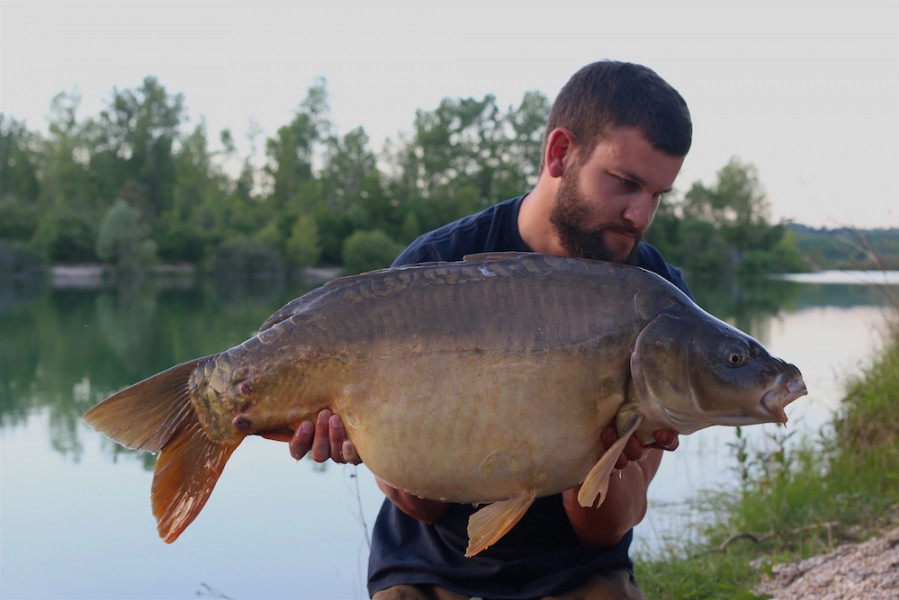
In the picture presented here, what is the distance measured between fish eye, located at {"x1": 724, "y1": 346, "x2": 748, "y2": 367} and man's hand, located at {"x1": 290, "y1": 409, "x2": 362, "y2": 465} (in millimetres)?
826

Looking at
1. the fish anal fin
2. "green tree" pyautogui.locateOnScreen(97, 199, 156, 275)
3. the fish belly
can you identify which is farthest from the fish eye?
"green tree" pyautogui.locateOnScreen(97, 199, 156, 275)

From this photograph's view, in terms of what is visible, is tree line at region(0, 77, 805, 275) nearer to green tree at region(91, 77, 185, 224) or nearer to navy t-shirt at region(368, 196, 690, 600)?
green tree at region(91, 77, 185, 224)

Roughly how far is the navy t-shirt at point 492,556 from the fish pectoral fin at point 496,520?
509 mm

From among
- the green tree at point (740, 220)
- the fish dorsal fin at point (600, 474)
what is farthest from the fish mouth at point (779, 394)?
the green tree at point (740, 220)

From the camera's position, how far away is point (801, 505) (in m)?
4.78

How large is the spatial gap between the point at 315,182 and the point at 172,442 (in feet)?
170

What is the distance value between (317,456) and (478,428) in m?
0.40

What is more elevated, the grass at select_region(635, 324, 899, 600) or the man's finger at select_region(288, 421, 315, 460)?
the man's finger at select_region(288, 421, 315, 460)

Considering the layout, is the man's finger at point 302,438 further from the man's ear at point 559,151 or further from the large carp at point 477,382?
the man's ear at point 559,151

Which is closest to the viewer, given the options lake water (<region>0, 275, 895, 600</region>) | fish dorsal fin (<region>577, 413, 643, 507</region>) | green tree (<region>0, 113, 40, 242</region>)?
fish dorsal fin (<region>577, 413, 643, 507</region>)

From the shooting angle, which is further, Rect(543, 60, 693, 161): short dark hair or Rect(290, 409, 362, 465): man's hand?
Rect(543, 60, 693, 161): short dark hair

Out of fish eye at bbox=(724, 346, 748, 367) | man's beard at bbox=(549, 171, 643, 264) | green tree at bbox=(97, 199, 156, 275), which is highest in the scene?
green tree at bbox=(97, 199, 156, 275)

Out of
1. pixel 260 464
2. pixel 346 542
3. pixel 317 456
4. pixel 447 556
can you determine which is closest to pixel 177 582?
pixel 346 542

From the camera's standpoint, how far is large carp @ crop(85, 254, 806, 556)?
190cm
